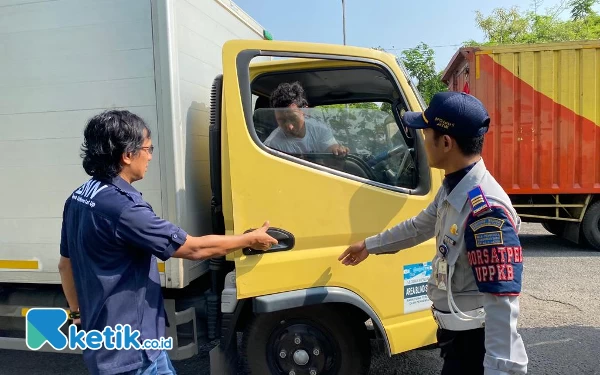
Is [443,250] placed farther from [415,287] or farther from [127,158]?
[127,158]

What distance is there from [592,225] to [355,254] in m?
6.45

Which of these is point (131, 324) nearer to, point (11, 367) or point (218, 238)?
point (218, 238)

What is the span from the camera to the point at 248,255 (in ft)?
7.26

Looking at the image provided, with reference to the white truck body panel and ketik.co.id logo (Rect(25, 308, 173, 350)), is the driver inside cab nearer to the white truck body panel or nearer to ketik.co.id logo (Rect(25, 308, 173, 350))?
the white truck body panel

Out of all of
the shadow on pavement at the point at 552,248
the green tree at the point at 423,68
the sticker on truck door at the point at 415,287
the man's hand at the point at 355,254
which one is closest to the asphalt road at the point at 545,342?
the shadow on pavement at the point at 552,248

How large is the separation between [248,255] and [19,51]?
5.79ft

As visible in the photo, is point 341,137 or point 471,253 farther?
point 341,137

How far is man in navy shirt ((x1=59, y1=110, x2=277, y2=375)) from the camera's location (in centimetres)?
152

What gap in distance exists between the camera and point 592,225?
6.82 metres

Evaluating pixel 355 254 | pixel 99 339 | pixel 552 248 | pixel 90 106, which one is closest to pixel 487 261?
pixel 355 254

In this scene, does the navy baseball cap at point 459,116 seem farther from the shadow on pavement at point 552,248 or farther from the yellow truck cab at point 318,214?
the shadow on pavement at point 552,248

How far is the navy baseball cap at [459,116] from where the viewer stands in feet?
4.74

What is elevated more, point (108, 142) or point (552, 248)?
point (108, 142)

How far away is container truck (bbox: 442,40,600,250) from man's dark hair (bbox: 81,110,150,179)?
254 inches
